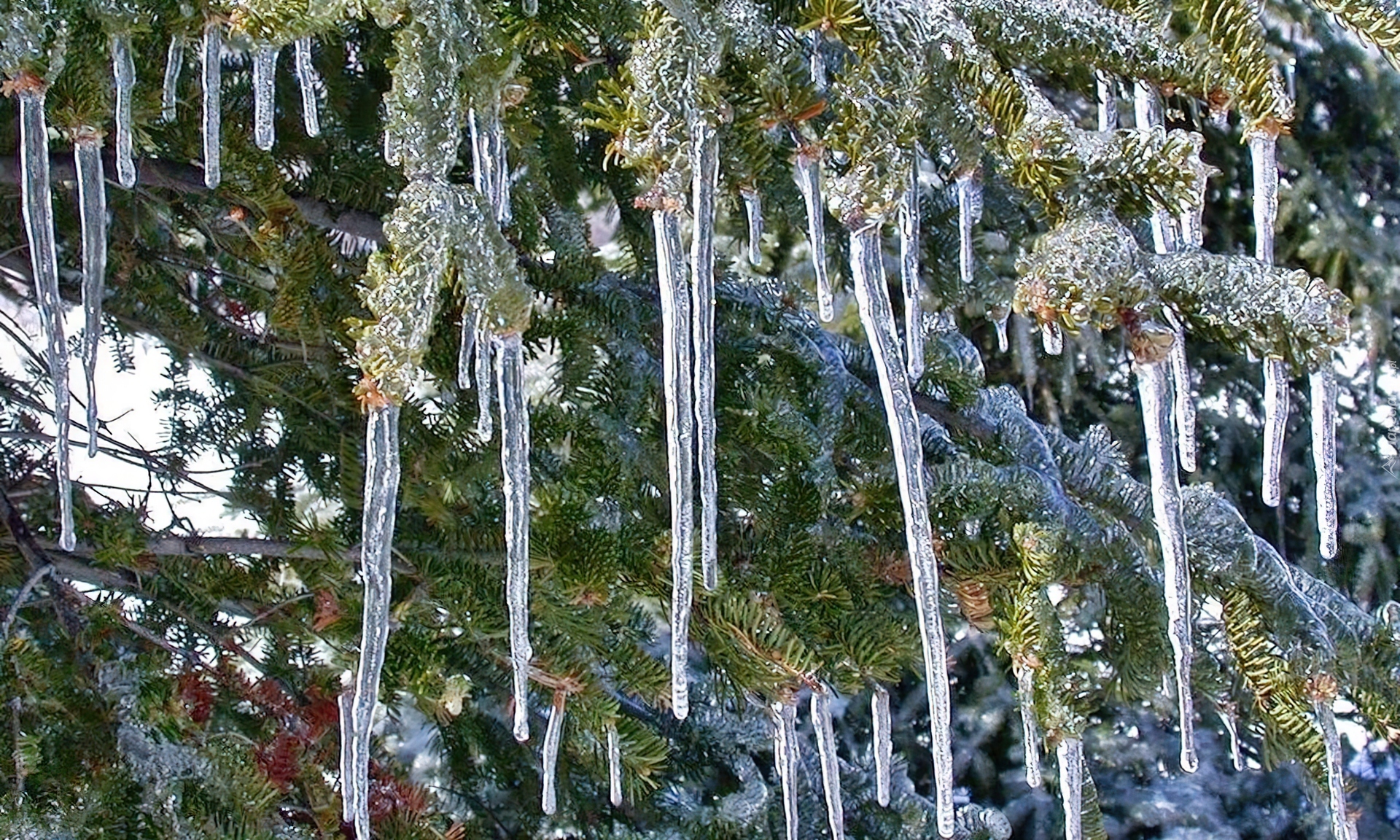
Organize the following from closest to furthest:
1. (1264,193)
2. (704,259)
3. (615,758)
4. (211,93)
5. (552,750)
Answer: (704,259) < (1264,193) < (211,93) < (552,750) < (615,758)

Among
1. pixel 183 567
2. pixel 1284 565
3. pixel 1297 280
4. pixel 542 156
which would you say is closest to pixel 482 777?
pixel 183 567

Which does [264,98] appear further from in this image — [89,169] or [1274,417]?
[1274,417]

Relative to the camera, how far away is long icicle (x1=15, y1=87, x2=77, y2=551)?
77 centimetres

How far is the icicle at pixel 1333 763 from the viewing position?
1031 millimetres

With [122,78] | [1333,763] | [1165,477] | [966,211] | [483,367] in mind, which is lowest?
[1333,763]

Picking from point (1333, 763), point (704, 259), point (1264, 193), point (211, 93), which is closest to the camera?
point (704, 259)

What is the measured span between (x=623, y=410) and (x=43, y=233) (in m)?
0.67

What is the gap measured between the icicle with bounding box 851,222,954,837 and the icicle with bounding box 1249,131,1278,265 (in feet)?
0.78

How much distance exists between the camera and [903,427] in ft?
2.20

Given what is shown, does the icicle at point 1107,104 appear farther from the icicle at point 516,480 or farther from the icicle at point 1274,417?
the icicle at point 516,480

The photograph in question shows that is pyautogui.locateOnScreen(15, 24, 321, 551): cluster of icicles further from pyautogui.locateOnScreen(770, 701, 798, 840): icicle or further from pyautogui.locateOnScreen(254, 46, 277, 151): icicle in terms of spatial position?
pyautogui.locateOnScreen(770, 701, 798, 840): icicle

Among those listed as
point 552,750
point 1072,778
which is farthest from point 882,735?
point 552,750

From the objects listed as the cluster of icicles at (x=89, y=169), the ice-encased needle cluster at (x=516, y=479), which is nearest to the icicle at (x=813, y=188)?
A: the ice-encased needle cluster at (x=516, y=479)

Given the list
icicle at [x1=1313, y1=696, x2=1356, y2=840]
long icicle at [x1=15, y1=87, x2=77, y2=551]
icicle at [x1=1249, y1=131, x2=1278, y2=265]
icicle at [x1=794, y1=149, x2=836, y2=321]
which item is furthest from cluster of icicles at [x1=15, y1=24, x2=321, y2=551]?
icicle at [x1=1313, y1=696, x2=1356, y2=840]
